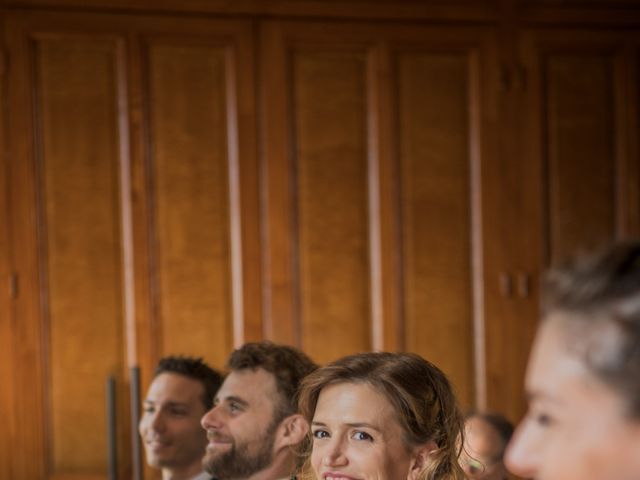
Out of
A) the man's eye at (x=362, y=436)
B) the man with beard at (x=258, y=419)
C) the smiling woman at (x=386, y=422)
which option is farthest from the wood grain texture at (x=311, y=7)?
the man's eye at (x=362, y=436)

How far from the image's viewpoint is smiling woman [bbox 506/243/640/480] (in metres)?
0.71

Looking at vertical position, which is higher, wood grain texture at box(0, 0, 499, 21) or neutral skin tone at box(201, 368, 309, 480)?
wood grain texture at box(0, 0, 499, 21)

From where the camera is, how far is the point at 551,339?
0.77 meters

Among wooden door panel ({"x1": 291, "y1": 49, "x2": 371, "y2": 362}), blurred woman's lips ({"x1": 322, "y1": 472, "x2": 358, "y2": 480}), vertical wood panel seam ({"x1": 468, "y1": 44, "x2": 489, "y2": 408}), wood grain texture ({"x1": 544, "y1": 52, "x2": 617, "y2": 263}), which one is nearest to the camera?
blurred woman's lips ({"x1": 322, "y1": 472, "x2": 358, "y2": 480})

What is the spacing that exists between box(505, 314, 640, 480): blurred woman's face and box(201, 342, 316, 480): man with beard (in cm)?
167

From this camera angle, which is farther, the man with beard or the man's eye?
the man with beard

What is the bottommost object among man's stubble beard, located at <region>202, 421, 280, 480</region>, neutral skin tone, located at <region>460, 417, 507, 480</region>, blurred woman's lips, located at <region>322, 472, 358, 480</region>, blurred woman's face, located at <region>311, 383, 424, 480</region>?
neutral skin tone, located at <region>460, 417, 507, 480</region>

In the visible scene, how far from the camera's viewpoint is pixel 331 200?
3.94m

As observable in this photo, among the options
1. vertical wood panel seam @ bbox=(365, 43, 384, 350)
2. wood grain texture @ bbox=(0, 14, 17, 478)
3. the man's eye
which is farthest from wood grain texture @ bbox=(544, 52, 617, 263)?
the man's eye

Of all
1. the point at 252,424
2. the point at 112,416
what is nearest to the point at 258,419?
the point at 252,424

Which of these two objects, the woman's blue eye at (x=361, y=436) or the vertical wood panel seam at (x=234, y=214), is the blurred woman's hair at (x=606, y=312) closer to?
the woman's blue eye at (x=361, y=436)

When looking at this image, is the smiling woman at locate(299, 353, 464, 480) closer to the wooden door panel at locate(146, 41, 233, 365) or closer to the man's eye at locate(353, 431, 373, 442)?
the man's eye at locate(353, 431, 373, 442)

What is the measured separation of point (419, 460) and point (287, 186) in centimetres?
211

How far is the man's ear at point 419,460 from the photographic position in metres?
1.89
